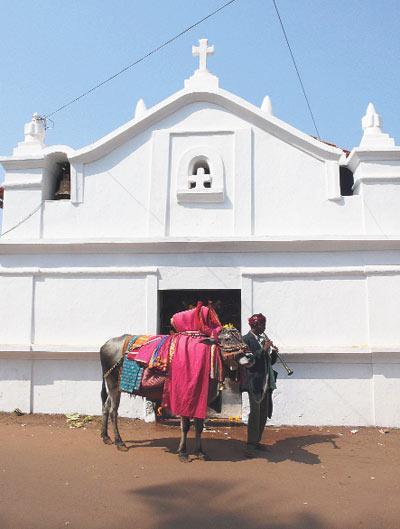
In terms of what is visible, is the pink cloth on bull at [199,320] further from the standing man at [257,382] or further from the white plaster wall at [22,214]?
the white plaster wall at [22,214]

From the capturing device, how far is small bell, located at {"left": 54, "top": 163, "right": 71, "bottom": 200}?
31.3ft

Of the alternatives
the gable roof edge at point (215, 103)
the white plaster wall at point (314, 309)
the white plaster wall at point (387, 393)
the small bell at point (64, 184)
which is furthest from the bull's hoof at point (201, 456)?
the small bell at point (64, 184)

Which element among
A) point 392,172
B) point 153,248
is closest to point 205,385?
point 153,248

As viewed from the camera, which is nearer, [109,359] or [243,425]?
[109,359]

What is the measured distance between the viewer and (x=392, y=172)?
855 centimetres

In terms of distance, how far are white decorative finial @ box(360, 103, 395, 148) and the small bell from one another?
17.7 feet

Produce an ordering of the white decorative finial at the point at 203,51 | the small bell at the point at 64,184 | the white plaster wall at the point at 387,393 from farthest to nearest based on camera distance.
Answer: the small bell at the point at 64,184
the white decorative finial at the point at 203,51
the white plaster wall at the point at 387,393

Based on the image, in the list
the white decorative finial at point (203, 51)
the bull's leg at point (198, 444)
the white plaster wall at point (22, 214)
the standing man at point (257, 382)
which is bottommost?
the bull's leg at point (198, 444)

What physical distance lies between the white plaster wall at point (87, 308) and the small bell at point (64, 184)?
166 cm

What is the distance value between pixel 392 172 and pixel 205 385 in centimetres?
496

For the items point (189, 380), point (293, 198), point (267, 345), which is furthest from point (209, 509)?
point (293, 198)

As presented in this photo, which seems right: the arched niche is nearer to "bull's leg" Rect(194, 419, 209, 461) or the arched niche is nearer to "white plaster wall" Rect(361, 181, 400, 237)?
"white plaster wall" Rect(361, 181, 400, 237)

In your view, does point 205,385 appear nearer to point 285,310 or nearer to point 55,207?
point 285,310

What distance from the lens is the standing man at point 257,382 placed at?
6.61 m
